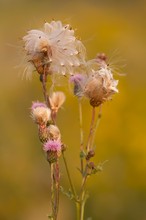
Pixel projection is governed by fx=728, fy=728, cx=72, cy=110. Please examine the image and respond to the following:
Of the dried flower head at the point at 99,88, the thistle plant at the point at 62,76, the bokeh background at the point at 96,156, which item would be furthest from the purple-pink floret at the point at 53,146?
the bokeh background at the point at 96,156

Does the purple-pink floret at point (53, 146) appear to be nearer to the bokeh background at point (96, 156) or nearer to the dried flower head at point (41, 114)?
the dried flower head at point (41, 114)

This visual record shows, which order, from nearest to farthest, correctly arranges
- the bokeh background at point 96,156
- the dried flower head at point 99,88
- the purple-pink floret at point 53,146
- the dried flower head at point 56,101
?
the purple-pink floret at point 53,146 → the dried flower head at point 99,88 → the dried flower head at point 56,101 → the bokeh background at point 96,156

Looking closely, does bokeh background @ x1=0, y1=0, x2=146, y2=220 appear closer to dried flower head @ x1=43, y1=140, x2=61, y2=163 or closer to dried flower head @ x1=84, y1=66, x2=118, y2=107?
dried flower head @ x1=84, y1=66, x2=118, y2=107

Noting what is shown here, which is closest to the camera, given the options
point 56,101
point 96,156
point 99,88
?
point 99,88

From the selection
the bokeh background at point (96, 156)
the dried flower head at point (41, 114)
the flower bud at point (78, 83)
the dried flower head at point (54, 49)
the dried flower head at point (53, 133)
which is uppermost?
the bokeh background at point (96, 156)

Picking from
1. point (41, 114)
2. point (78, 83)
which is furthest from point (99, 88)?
point (41, 114)

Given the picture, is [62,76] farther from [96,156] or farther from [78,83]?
[96,156]

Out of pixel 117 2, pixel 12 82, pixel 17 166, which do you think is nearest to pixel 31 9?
pixel 117 2
